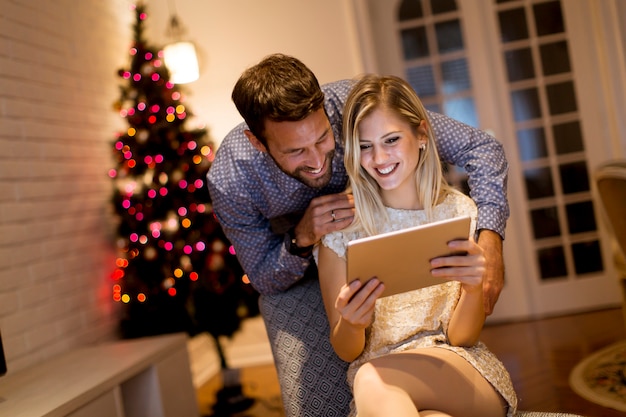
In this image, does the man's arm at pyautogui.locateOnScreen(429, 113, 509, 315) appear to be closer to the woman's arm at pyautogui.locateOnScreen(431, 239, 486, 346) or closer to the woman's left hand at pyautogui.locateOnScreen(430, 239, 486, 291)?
the woman's arm at pyautogui.locateOnScreen(431, 239, 486, 346)

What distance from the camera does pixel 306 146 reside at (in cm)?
199

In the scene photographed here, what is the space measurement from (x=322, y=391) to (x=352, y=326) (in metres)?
0.44

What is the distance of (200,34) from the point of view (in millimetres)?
4922

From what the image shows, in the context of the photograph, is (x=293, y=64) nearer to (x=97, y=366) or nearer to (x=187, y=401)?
(x=97, y=366)

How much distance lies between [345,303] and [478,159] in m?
0.79

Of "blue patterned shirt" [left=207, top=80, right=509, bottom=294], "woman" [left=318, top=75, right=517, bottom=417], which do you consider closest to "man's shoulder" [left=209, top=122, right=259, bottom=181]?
"blue patterned shirt" [left=207, top=80, right=509, bottom=294]

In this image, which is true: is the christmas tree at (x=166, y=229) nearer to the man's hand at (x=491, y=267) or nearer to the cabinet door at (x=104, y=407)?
the cabinet door at (x=104, y=407)

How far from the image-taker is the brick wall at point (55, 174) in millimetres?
3029

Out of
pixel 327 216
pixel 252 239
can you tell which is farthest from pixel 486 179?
pixel 252 239

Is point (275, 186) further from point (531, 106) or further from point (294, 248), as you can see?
point (531, 106)

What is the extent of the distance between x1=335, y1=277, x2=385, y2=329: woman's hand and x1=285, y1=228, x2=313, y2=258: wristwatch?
1.73ft

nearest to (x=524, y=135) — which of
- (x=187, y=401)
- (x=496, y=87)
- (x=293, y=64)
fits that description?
(x=496, y=87)

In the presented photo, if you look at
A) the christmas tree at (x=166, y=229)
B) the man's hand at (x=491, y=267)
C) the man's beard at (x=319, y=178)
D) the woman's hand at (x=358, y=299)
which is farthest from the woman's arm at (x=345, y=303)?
the christmas tree at (x=166, y=229)

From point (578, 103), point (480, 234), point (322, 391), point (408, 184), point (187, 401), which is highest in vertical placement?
point (578, 103)
